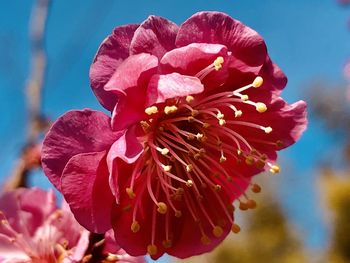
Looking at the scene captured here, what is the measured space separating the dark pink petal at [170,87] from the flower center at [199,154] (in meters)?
0.04

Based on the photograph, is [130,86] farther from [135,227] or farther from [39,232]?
[39,232]

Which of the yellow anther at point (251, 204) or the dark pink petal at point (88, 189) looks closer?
the dark pink petal at point (88, 189)

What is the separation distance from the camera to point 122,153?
0.80m

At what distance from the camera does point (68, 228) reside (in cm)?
99

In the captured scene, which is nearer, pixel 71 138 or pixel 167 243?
pixel 71 138

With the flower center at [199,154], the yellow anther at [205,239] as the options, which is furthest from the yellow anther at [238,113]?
the yellow anther at [205,239]

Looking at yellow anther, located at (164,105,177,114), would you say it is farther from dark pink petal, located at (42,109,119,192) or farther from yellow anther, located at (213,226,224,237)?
yellow anther, located at (213,226,224,237)

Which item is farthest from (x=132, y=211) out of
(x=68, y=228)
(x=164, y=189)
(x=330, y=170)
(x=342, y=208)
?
(x=330, y=170)

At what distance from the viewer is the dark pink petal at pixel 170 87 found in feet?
2.72

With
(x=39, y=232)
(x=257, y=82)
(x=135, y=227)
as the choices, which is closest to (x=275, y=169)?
(x=257, y=82)

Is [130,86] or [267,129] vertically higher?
[130,86]

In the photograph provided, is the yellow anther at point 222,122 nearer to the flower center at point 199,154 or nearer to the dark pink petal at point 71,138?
the flower center at point 199,154

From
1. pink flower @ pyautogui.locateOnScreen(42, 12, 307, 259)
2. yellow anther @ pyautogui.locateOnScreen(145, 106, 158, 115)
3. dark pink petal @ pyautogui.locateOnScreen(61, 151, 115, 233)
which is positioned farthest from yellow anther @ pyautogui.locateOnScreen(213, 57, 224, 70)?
dark pink petal @ pyautogui.locateOnScreen(61, 151, 115, 233)

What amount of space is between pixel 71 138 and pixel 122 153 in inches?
3.0
